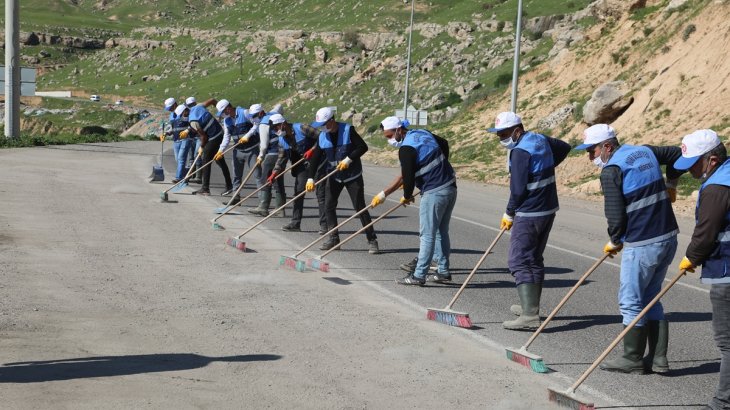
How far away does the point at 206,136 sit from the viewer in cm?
2061

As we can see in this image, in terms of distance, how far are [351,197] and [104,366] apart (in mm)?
6959

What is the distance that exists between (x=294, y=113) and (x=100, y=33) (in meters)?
75.0

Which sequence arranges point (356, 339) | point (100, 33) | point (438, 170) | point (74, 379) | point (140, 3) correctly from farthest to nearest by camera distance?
point (140, 3) → point (100, 33) → point (438, 170) → point (356, 339) → point (74, 379)

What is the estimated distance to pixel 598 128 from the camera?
25.5ft

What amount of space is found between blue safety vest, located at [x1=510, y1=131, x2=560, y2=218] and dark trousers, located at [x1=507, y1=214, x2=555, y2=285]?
0.08 metres

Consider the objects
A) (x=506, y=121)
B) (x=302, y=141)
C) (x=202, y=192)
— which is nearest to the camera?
(x=506, y=121)

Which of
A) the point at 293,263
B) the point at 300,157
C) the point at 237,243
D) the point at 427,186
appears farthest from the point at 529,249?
the point at 300,157

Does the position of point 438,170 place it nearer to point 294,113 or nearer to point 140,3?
point 294,113

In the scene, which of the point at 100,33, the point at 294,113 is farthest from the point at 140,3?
the point at 294,113

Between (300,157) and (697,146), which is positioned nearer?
(697,146)

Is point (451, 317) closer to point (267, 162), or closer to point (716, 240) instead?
point (716, 240)

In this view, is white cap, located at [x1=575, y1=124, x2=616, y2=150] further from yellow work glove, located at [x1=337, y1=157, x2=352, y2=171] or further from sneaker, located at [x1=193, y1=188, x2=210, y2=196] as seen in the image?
sneaker, located at [x1=193, y1=188, x2=210, y2=196]

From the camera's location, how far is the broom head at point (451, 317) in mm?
8820

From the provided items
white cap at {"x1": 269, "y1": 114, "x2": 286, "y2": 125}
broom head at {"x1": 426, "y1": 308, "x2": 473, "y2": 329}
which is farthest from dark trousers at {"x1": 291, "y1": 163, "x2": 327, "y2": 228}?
broom head at {"x1": 426, "y1": 308, "x2": 473, "y2": 329}
